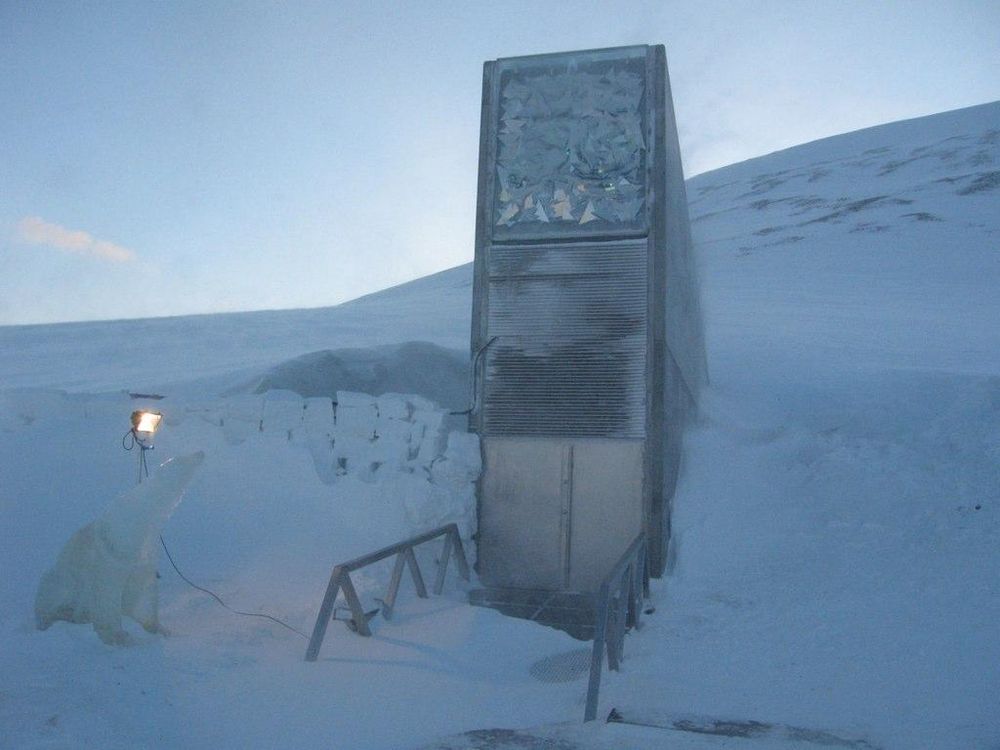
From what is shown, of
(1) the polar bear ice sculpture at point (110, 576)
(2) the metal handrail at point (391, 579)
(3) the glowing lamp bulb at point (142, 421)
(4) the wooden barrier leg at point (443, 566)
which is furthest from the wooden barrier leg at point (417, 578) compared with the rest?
(3) the glowing lamp bulb at point (142, 421)

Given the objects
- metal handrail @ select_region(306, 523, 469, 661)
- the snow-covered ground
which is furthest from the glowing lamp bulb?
metal handrail @ select_region(306, 523, 469, 661)

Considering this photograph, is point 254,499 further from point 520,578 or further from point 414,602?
point 520,578

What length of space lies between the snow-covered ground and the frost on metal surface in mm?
3099

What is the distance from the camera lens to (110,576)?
6.29 metres

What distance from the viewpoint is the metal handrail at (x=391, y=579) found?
674cm

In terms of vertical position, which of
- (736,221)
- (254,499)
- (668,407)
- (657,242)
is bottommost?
(254,499)

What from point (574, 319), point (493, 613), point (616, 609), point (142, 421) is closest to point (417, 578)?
point (493, 613)

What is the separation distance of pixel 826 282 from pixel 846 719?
23902 mm

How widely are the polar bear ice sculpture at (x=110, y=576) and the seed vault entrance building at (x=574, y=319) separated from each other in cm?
445

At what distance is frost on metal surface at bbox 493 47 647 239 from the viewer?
10.4 meters

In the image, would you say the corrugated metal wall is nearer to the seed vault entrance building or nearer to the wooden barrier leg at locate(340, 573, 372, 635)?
the seed vault entrance building

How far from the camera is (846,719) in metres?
6.12

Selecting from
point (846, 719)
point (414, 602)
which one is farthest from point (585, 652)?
point (846, 719)

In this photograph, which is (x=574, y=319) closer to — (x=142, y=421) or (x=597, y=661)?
(x=142, y=421)
